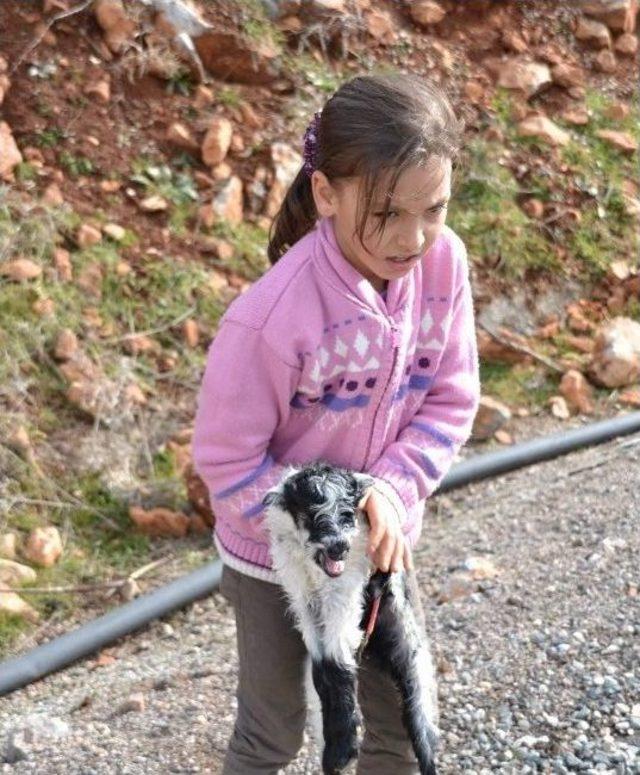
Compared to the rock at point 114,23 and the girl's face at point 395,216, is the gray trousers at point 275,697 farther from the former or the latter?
the rock at point 114,23

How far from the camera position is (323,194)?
1.76 metres

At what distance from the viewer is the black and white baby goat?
1.70 metres

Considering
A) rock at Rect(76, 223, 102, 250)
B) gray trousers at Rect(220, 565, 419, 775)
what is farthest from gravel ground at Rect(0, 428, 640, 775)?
rock at Rect(76, 223, 102, 250)

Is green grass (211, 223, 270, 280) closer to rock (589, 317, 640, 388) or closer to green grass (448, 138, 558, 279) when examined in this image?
green grass (448, 138, 558, 279)

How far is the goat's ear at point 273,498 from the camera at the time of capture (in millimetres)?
1729

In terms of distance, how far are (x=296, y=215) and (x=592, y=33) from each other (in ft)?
13.7

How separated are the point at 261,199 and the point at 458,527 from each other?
1592 millimetres

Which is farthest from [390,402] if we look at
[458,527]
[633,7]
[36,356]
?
[633,7]

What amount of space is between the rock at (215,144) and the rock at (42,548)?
1660 millimetres

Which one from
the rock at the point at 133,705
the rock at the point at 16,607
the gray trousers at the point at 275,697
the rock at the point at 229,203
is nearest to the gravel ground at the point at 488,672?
the rock at the point at 133,705

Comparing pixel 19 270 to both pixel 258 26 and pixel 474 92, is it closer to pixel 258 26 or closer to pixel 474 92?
pixel 258 26

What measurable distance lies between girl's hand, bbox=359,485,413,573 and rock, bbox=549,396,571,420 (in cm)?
278

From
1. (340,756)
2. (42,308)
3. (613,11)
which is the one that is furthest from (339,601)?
Answer: (613,11)

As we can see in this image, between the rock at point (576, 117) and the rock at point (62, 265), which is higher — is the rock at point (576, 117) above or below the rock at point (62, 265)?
below
